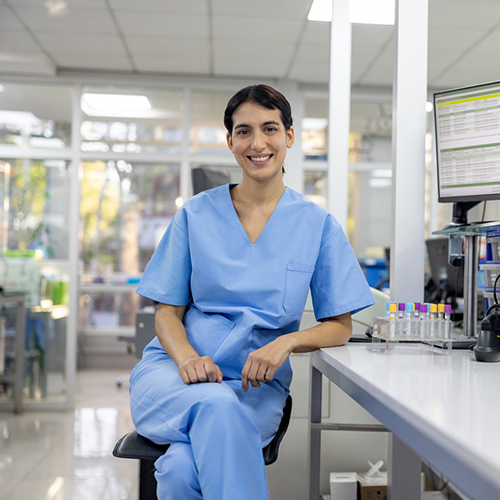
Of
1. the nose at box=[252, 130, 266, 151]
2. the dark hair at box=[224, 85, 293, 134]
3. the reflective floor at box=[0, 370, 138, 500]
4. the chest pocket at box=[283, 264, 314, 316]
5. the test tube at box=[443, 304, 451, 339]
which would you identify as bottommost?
the reflective floor at box=[0, 370, 138, 500]

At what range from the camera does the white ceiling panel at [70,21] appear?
10.4 ft

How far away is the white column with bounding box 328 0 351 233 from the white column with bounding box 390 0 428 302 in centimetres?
42

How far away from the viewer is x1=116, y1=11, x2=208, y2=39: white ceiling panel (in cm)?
321

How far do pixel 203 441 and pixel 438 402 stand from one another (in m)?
0.46

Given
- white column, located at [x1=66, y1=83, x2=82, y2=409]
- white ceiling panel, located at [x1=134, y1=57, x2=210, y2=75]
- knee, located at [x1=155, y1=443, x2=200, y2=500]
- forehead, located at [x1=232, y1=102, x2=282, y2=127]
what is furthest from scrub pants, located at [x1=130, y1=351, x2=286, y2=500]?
white ceiling panel, located at [x1=134, y1=57, x2=210, y2=75]

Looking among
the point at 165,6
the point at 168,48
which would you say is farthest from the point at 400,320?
the point at 168,48

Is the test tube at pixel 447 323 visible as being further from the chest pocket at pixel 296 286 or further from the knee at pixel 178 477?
the knee at pixel 178 477

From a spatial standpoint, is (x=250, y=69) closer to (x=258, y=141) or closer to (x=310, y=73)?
(x=310, y=73)

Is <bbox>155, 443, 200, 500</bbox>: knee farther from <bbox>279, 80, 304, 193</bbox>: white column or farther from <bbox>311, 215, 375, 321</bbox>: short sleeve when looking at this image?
<bbox>279, 80, 304, 193</bbox>: white column

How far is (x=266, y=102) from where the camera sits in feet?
4.48

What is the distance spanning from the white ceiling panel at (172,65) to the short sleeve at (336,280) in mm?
2965

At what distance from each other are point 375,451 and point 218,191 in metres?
1.17

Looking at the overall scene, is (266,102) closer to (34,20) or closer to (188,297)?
(188,297)

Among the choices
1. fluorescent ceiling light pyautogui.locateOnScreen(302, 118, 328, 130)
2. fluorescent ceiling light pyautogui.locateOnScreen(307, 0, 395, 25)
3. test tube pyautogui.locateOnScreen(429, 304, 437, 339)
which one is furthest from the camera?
fluorescent ceiling light pyautogui.locateOnScreen(302, 118, 328, 130)
